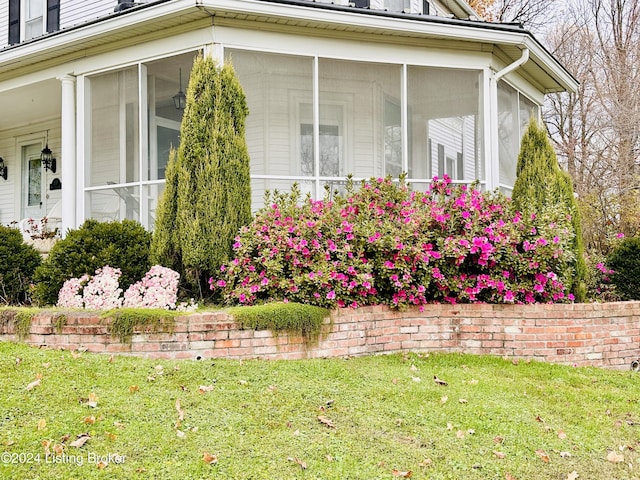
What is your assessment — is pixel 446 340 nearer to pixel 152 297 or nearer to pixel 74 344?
pixel 152 297

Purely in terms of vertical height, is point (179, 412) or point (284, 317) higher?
point (284, 317)

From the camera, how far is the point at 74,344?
16.5 feet

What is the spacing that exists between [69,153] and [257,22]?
143 inches

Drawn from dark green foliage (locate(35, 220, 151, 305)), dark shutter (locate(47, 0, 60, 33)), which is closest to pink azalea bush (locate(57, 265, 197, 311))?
dark green foliage (locate(35, 220, 151, 305))

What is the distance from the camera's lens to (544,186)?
7508 mm

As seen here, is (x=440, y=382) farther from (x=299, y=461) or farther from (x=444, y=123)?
(x=444, y=123)

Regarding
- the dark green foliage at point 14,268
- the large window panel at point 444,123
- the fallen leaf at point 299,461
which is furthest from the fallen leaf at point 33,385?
the large window panel at point 444,123

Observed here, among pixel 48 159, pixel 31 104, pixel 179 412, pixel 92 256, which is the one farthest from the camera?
pixel 48 159

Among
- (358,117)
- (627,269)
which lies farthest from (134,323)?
(627,269)

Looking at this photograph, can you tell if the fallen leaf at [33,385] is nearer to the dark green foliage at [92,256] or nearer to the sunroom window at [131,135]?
the dark green foliage at [92,256]

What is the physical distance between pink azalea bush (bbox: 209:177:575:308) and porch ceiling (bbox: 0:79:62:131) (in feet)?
→ 18.6

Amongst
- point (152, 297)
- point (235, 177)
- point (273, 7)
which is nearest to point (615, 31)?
point (273, 7)

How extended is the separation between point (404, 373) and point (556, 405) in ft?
4.06

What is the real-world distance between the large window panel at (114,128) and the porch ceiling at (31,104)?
119 cm
